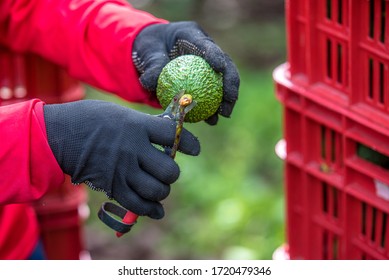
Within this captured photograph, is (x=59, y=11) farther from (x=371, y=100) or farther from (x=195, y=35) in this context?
(x=371, y=100)

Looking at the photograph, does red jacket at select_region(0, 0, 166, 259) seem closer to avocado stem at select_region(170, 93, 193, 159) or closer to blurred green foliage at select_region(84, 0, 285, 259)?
avocado stem at select_region(170, 93, 193, 159)

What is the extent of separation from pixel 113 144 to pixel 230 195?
7.62 ft

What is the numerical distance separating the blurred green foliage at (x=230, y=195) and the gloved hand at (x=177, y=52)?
173 cm

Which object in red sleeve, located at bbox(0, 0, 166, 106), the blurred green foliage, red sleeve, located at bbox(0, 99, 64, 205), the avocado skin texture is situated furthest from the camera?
the blurred green foliage

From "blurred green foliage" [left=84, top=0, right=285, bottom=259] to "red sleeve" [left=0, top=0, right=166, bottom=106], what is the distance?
5.38 feet

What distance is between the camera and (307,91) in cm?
278

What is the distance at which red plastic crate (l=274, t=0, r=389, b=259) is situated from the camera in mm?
2584

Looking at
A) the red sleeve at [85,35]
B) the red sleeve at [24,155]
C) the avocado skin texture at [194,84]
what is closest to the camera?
the red sleeve at [24,155]

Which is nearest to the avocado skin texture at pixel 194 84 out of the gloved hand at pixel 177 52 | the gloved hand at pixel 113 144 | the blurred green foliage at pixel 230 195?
the gloved hand at pixel 177 52

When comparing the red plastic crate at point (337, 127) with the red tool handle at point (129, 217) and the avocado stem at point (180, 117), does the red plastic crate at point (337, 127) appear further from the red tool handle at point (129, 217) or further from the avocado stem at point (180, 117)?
the red tool handle at point (129, 217)

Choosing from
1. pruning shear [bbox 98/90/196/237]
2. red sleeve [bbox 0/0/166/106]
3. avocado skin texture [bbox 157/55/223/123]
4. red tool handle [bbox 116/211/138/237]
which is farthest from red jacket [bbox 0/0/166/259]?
red tool handle [bbox 116/211/138/237]

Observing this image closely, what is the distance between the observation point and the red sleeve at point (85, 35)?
9.48 ft
